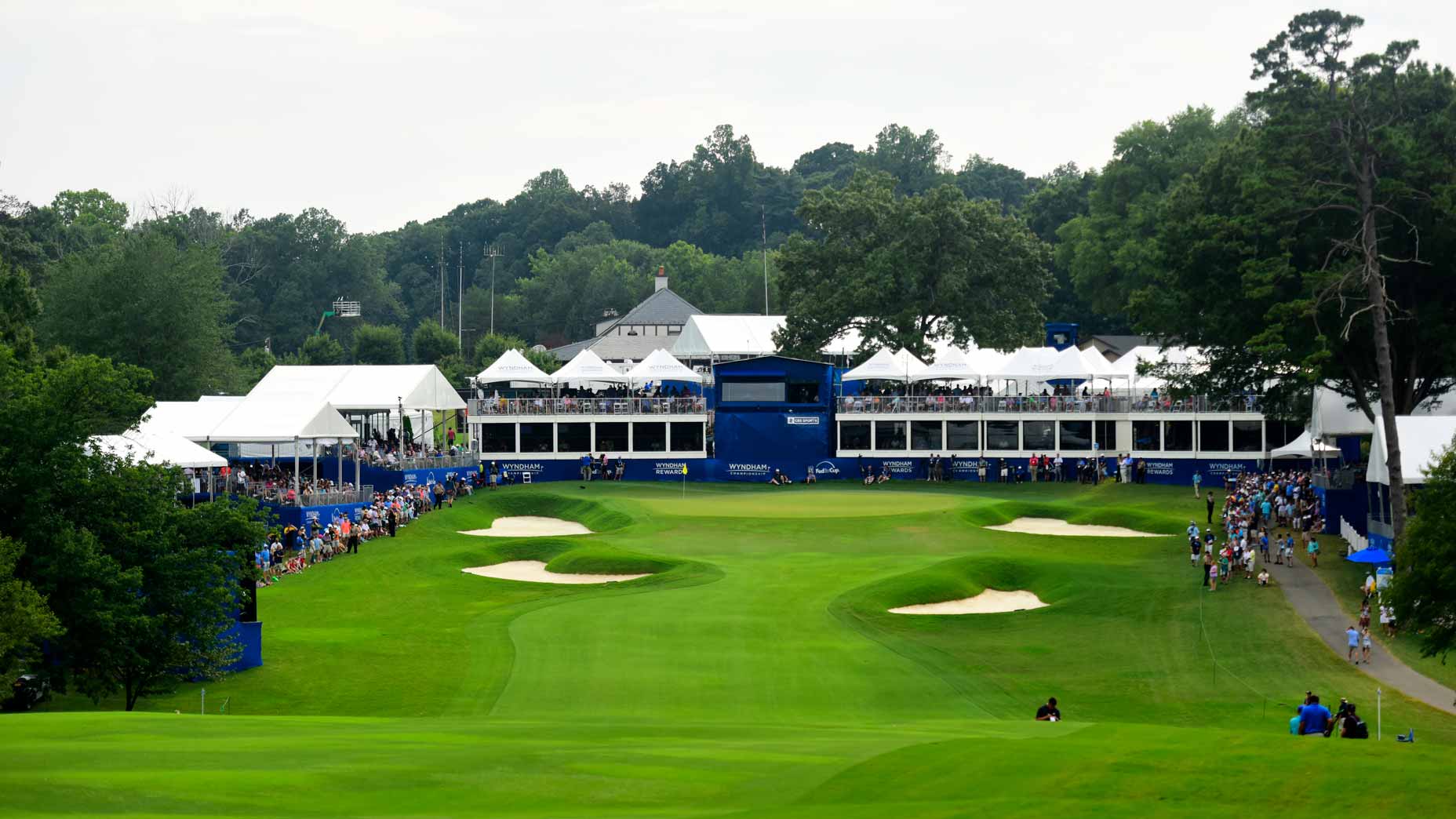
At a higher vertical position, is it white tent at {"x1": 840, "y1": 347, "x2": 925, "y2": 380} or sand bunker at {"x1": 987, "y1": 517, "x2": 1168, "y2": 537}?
white tent at {"x1": 840, "y1": 347, "x2": 925, "y2": 380}

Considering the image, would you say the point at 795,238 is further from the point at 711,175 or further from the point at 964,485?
the point at 711,175

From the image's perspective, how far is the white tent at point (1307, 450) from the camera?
193ft

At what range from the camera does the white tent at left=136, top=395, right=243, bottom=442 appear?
58.3 meters

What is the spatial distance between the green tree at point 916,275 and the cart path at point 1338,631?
129 feet

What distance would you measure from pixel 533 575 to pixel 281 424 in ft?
46.4

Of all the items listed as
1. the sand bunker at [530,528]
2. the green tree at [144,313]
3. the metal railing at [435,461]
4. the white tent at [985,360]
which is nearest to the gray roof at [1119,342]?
the white tent at [985,360]

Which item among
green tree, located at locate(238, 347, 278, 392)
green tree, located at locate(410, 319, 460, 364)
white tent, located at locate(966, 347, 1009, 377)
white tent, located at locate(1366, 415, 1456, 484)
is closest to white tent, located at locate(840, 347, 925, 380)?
white tent, located at locate(966, 347, 1009, 377)

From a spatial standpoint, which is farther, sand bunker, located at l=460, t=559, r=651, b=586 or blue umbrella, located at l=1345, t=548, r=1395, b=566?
sand bunker, located at l=460, t=559, r=651, b=586

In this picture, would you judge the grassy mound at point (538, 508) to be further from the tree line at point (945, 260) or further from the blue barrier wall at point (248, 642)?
the blue barrier wall at point (248, 642)

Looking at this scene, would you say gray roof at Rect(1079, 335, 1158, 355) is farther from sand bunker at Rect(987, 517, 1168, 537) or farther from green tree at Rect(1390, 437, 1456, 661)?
green tree at Rect(1390, 437, 1456, 661)

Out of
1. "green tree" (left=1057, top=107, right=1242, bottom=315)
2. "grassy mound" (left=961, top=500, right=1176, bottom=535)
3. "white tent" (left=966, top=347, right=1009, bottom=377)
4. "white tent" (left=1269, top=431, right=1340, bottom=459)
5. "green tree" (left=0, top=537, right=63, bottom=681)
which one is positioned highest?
"green tree" (left=1057, top=107, right=1242, bottom=315)

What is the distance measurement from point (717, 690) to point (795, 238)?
62408 millimetres

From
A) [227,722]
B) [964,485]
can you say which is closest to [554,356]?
[964,485]

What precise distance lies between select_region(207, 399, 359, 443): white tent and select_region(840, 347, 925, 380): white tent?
2707 cm
